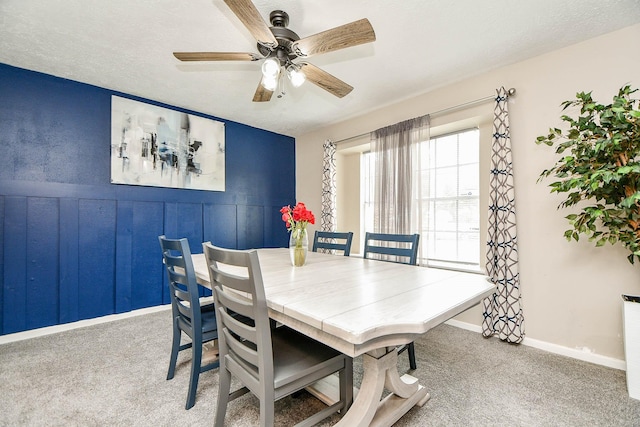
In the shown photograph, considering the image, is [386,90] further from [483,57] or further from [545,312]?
[545,312]

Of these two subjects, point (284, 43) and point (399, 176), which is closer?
point (284, 43)

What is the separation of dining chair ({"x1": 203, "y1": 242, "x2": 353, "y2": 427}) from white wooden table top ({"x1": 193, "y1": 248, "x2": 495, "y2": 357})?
0.40 ft

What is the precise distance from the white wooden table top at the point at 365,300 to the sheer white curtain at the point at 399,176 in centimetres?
139

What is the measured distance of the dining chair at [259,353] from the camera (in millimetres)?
1072

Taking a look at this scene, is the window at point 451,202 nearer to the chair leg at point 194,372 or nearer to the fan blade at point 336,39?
the fan blade at point 336,39

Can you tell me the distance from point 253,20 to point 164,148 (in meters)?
2.52

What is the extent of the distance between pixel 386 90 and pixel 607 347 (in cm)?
295

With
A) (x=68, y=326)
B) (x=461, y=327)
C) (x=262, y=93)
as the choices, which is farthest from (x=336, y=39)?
(x=68, y=326)

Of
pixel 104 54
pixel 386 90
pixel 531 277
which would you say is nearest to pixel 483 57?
pixel 386 90

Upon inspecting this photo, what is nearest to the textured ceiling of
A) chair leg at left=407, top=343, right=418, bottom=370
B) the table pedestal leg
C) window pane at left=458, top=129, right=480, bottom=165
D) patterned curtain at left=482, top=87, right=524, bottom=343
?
patterned curtain at left=482, top=87, right=524, bottom=343

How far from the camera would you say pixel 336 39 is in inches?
61.4

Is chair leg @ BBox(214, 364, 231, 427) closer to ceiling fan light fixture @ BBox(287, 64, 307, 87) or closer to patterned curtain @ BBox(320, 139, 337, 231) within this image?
ceiling fan light fixture @ BBox(287, 64, 307, 87)

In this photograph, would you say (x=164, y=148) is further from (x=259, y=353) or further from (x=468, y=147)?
(x=468, y=147)

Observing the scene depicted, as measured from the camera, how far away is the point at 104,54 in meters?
2.37
